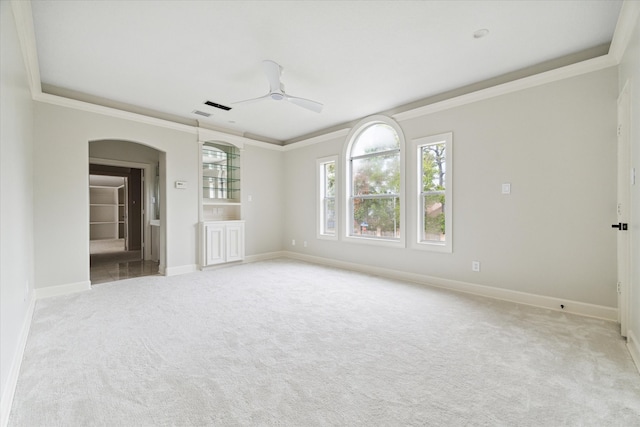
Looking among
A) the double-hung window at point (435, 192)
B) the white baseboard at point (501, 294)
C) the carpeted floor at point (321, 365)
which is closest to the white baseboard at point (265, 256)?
the white baseboard at point (501, 294)

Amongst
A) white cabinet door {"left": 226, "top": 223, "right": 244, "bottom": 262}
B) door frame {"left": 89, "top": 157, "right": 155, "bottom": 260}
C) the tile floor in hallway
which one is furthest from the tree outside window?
door frame {"left": 89, "top": 157, "right": 155, "bottom": 260}

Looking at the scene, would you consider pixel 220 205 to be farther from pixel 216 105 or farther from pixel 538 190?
pixel 538 190

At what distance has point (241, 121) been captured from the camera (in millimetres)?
5289

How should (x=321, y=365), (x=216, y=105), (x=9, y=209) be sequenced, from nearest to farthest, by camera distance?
(x=9, y=209) → (x=321, y=365) → (x=216, y=105)

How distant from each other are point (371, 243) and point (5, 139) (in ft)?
14.3

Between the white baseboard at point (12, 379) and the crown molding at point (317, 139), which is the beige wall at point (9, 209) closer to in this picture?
the white baseboard at point (12, 379)

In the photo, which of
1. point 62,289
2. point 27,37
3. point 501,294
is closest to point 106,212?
point 62,289

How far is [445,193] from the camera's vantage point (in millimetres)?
4062

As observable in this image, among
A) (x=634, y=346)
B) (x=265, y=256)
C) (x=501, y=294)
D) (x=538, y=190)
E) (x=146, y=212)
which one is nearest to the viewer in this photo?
(x=634, y=346)

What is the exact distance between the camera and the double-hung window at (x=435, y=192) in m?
4.02

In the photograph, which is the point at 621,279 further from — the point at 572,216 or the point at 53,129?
the point at 53,129

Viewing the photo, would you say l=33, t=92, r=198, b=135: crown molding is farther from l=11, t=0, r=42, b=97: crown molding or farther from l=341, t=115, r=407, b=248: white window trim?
l=341, t=115, r=407, b=248: white window trim

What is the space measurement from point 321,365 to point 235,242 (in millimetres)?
4094

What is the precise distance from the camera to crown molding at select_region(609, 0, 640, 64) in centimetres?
213
